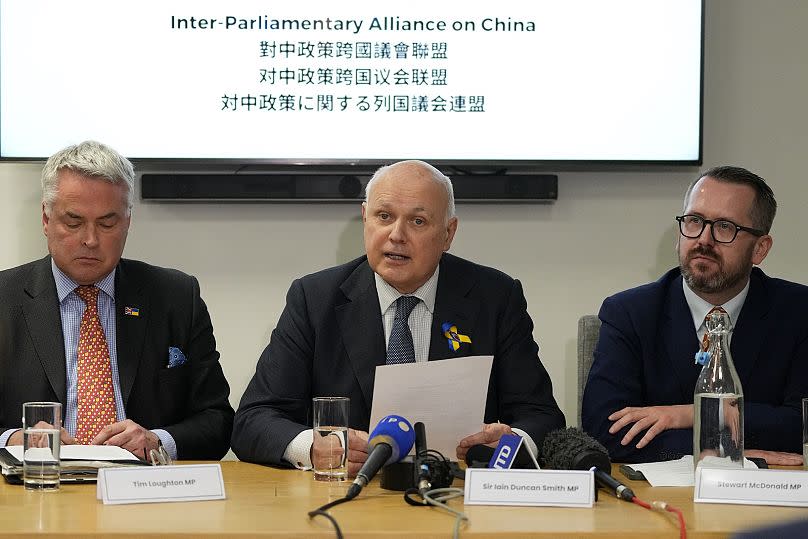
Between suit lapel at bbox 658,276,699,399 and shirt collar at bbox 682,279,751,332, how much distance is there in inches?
0.9

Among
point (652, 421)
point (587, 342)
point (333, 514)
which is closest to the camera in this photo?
point (333, 514)

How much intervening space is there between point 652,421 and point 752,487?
72 cm

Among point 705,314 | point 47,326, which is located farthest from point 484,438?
point 47,326

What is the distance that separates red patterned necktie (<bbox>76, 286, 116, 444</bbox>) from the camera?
2930 mm

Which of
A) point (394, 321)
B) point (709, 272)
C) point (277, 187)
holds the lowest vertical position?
point (394, 321)

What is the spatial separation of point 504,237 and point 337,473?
177 centimetres

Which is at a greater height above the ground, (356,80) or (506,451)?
(356,80)

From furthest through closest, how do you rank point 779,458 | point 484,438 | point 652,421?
point 652,421 → point 779,458 → point 484,438

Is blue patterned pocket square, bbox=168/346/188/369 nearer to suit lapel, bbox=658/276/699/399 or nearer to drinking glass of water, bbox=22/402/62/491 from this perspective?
drinking glass of water, bbox=22/402/62/491

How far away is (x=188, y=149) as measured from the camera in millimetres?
3672

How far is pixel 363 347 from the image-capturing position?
2.89m

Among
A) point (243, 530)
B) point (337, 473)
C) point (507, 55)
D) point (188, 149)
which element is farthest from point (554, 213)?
point (243, 530)

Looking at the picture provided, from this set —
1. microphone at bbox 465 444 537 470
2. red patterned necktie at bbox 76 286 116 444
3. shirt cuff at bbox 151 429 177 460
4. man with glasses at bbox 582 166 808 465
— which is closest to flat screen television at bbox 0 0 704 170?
man with glasses at bbox 582 166 808 465

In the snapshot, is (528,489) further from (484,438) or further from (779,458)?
(779,458)
